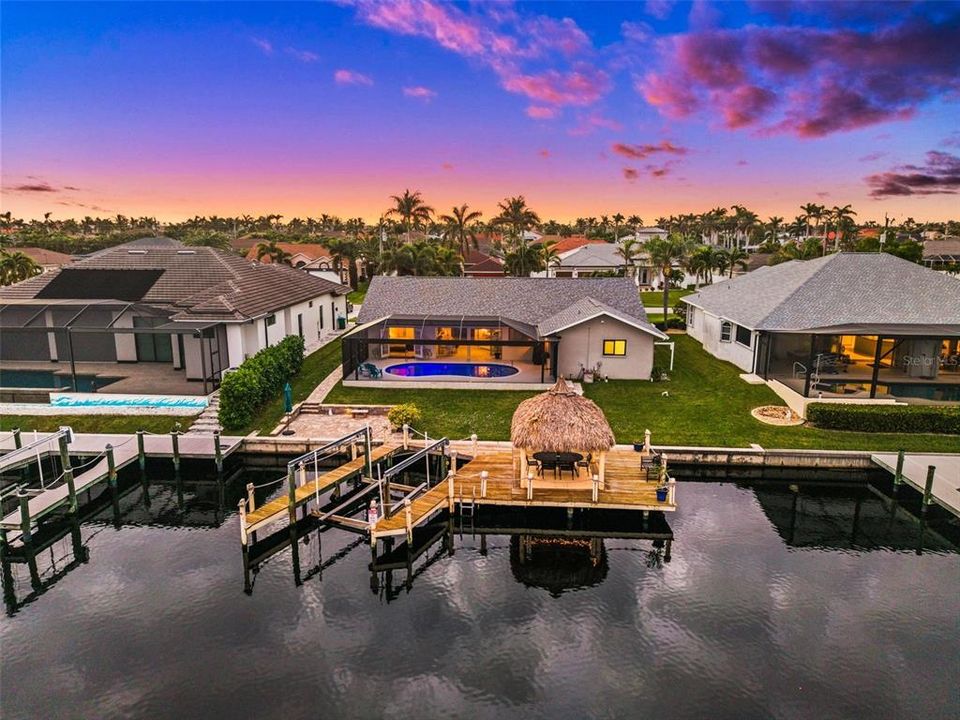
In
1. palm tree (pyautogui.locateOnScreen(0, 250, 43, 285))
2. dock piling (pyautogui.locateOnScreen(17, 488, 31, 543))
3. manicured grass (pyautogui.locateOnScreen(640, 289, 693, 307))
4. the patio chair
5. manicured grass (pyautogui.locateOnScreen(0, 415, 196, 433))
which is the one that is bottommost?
dock piling (pyautogui.locateOnScreen(17, 488, 31, 543))

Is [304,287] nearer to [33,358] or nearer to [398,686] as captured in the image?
[33,358]

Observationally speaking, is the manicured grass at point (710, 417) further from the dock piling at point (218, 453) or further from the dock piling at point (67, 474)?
the dock piling at point (67, 474)

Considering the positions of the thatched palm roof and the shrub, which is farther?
the shrub

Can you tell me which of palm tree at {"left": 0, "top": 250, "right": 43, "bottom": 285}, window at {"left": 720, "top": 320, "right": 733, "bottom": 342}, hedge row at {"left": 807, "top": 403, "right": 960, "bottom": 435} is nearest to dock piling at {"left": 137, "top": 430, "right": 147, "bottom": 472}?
hedge row at {"left": 807, "top": 403, "right": 960, "bottom": 435}

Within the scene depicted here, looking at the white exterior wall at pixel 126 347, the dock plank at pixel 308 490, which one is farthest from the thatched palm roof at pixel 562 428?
the white exterior wall at pixel 126 347

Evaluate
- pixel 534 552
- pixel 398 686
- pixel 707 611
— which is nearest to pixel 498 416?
pixel 534 552

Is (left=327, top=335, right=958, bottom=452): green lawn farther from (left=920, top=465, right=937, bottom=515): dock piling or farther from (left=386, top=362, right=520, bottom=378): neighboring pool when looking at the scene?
(left=920, top=465, right=937, bottom=515): dock piling
